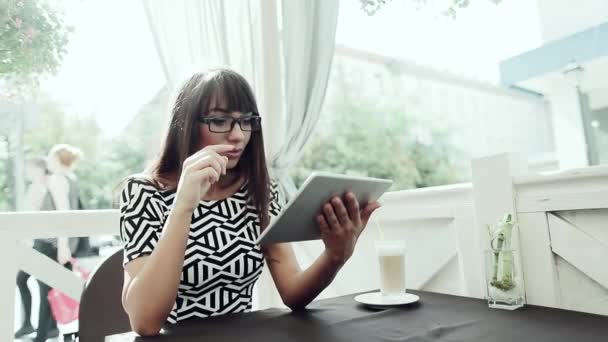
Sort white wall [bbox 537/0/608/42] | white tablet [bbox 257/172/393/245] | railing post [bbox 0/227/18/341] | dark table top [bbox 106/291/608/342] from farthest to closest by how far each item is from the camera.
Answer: railing post [bbox 0/227/18/341]
white wall [bbox 537/0/608/42]
white tablet [bbox 257/172/393/245]
dark table top [bbox 106/291/608/342]

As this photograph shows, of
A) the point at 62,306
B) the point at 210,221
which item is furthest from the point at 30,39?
the point at 210,221

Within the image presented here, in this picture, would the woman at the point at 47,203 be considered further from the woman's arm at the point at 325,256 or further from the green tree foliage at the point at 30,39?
the woman's arm at the point at 325,256

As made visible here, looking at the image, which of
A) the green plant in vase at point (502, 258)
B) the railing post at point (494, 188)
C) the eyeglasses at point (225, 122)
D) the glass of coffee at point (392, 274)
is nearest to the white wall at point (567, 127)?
the railing post at point (494, 188)

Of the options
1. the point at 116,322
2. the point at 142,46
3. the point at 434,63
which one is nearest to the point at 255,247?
the point at 116,322

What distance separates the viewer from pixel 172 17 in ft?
5.90

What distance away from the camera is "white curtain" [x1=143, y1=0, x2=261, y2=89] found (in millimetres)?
1765

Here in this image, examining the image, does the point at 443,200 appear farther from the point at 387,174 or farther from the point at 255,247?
the point at 387,174

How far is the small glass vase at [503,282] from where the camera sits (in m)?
0.90

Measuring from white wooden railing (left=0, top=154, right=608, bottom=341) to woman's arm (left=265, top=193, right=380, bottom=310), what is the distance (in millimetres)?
358

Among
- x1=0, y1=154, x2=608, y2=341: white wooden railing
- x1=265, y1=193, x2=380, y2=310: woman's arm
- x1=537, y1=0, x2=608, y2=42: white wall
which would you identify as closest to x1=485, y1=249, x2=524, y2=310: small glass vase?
x1=0, y1=154, x2=608, y2=341: white wooden railing

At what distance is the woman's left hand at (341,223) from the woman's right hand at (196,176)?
26 cm

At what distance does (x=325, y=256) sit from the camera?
104 cm

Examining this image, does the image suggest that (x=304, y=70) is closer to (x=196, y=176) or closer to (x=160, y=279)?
(x=196, y=176)

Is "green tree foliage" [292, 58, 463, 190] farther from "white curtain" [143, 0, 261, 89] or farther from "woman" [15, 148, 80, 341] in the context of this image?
"woman" [15, 148, 80, 341]
